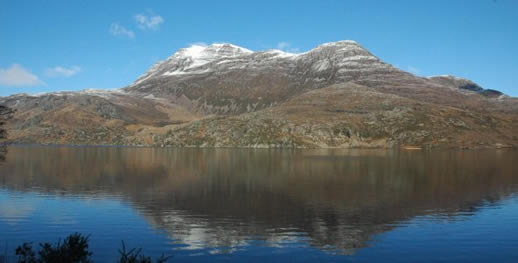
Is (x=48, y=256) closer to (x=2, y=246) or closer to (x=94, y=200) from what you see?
(x=2, y=246)

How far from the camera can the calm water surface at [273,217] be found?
41.1 m

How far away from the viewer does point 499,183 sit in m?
96.2

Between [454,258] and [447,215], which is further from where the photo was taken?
[447,215]

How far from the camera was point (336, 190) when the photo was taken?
83.6 metres

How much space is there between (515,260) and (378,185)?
175 ft

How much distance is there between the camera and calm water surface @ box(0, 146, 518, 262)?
41125mm

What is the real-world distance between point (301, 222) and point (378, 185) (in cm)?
4248

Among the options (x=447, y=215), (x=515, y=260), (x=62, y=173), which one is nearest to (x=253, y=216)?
(x=447, y=215)

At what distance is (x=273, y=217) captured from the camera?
57.1 meters

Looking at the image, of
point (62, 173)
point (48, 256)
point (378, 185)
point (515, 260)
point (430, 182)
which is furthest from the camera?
point (62, 173)

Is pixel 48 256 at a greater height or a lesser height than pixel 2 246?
greater

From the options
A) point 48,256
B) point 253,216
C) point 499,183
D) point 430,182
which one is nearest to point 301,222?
point 253,216

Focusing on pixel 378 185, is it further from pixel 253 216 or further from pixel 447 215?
pixel 253 216

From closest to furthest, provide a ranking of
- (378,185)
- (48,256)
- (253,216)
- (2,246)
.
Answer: (48,256) → (2,246) → (253,216) → (378,185)
